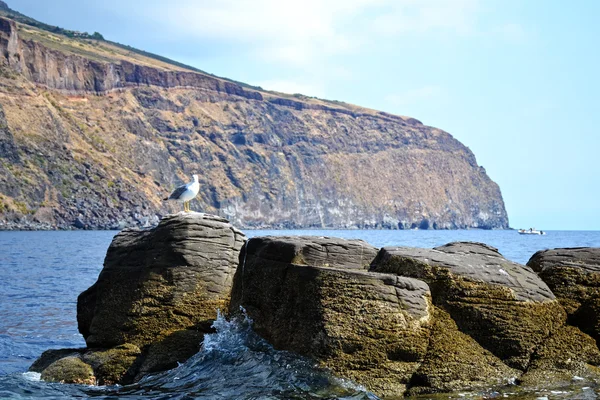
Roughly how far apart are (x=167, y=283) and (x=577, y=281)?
8.14 meters

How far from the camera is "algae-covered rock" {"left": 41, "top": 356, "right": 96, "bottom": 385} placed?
1310 centimetres

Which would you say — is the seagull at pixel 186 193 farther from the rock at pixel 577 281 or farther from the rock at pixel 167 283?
the rock at pixel 577 281

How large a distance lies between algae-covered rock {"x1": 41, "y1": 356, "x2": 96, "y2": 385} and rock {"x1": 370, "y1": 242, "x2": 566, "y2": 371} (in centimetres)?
600

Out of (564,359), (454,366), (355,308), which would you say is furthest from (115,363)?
(564,359)

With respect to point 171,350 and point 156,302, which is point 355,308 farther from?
point 156,302

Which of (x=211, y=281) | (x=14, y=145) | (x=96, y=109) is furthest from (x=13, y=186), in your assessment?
(x=211, y=281)

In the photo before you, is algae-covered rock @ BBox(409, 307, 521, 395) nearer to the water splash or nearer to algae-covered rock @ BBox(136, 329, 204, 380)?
the water splash

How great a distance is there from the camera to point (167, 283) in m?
14.3

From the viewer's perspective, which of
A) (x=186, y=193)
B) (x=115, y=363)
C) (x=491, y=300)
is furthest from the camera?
(x=186, y=193)

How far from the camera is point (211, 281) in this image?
14.6 m

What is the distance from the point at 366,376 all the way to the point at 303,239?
3.29 m

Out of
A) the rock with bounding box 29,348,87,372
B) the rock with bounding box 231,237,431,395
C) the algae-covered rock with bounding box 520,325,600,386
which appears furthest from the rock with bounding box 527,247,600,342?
the rock with bounding box 29,348,87,372

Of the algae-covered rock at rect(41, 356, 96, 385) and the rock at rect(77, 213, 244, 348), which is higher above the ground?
Answer: the rock at rect(77, 213, 244, 348)

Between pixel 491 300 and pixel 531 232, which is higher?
pixel 531 232
